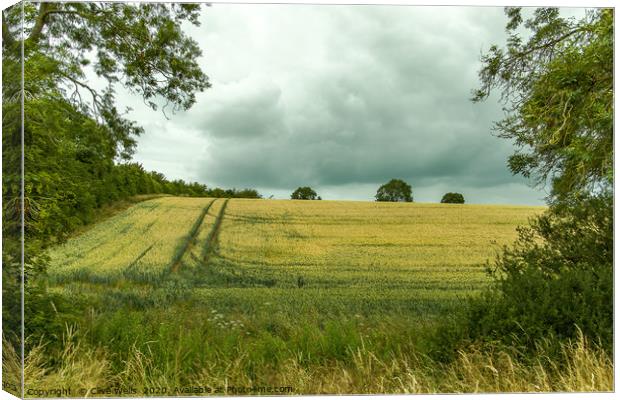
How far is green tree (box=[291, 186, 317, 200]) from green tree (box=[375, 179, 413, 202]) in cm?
74

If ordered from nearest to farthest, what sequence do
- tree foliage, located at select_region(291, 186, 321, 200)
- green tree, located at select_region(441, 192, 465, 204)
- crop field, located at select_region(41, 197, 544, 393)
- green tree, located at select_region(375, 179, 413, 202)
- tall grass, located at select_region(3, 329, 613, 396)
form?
tall grass, located at select_region(3, 329, 613, 396)
crop field, located at select_region(41, 197, 544, 393)
tree foliage, located at select_region(291, 186, 321, 200)
green tree, located at select_region(375, 179, 413, 202)
green tree, located at select_region(441, 192, 465, 204)

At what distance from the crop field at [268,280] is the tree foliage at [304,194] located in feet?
0.41

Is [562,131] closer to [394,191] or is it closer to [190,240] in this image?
[394,191]

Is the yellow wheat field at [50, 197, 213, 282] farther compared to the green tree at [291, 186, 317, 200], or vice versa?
the green tree at [291, 186, 317, 200]

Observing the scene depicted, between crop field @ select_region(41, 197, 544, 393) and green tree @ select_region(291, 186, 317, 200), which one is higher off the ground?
green tree @ select_region(291, 186, 317, 200)

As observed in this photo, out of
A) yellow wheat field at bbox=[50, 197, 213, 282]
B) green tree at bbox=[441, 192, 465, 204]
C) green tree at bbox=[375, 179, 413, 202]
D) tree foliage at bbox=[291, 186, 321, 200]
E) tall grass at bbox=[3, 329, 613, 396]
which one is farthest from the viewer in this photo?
green tree at bbox=[441, 192, 465, 204]

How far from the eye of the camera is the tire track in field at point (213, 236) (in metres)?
6.96

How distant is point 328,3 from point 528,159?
9.67 feet

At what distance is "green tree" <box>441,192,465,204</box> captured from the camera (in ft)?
22.6

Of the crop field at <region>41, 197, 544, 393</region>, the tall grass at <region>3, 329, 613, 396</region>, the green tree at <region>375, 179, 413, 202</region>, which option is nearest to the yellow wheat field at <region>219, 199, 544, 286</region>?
the crop field at <region>41, 197, 544, 393</region>

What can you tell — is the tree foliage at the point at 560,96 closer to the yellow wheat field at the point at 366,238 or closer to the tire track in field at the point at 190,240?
the yellow wheat field at the point at 366,238

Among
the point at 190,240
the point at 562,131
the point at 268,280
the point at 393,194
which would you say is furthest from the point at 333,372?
the point at 562,131

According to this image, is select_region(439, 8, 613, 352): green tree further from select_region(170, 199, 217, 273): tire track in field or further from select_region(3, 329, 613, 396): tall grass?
select_region(170, 199, 217, 273): tire track in field

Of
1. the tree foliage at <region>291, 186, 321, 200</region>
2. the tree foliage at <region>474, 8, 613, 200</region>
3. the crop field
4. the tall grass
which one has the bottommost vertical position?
the tall grass
